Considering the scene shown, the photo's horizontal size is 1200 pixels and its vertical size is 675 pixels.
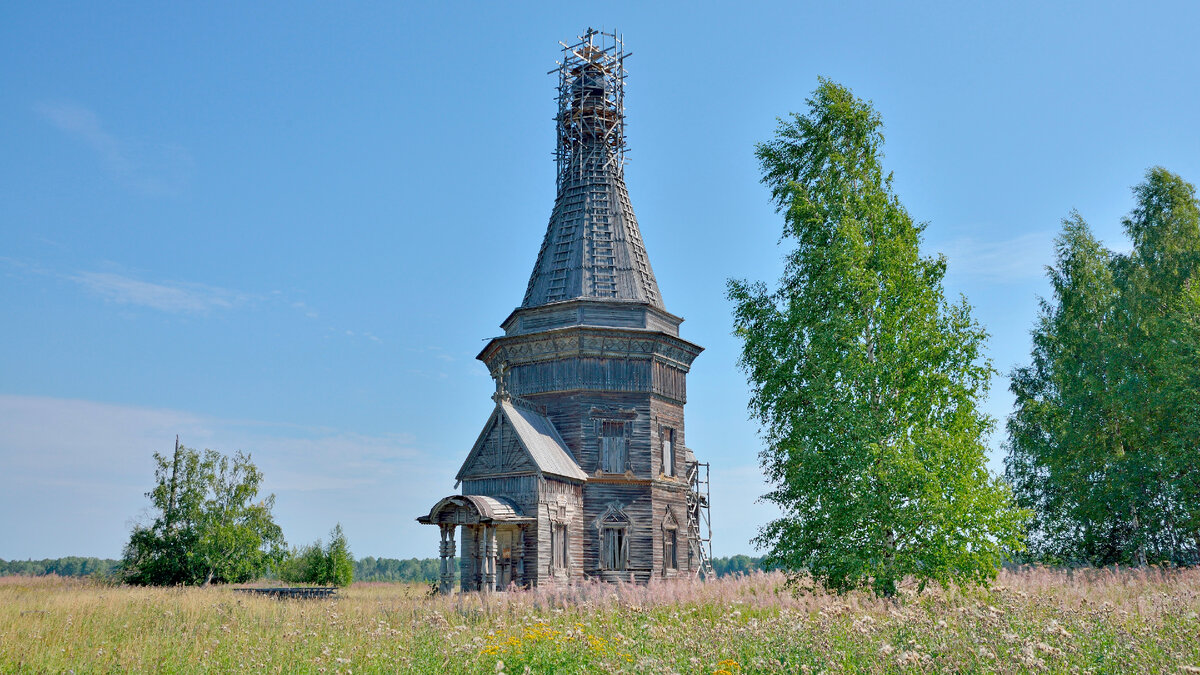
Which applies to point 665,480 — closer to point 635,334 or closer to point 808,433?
point 635,334

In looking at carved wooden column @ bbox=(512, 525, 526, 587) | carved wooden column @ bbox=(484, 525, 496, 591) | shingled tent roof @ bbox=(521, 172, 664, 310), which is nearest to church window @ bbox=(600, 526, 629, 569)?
carved wooden column @ bbox=(512, 525, 526, 587)

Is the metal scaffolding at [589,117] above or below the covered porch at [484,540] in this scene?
above

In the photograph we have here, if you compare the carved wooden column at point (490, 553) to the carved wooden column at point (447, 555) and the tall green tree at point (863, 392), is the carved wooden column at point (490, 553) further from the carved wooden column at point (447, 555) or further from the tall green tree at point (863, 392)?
the tall green tree at point (863, 392)

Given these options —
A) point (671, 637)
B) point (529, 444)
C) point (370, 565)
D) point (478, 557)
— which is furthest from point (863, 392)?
point (370, 565)

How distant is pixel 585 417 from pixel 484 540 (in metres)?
6.51

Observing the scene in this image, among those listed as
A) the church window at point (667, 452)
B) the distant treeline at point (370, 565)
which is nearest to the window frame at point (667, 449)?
the church window at point (667, 452)

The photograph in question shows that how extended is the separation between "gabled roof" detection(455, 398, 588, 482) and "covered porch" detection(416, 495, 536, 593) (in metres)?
1.62

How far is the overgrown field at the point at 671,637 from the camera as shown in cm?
785

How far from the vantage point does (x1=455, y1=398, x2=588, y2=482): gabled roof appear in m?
25.9

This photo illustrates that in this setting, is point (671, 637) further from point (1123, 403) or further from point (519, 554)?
point (1123, 403)

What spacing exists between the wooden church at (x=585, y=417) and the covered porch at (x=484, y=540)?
5 centimetres

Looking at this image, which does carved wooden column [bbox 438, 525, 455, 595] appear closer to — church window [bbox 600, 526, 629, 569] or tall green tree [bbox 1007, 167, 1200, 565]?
church window [bbox 600, 526, 629, 569]

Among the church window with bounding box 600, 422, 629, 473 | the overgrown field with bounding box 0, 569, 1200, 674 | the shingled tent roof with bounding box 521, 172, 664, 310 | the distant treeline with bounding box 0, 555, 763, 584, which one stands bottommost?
the distant treeline with bounding box 0, 555, 763, 584

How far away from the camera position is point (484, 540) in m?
24.2
